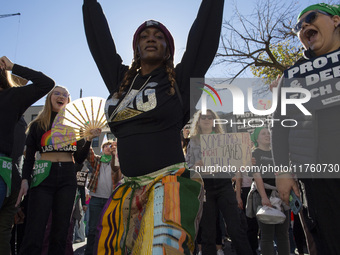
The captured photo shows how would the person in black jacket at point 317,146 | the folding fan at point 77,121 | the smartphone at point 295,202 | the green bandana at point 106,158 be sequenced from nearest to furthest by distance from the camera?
the person in black jacket at point 317,146 → the smartphone at point 295,202 → the folding fan at point 77,121 → the green bandana at point 106,158

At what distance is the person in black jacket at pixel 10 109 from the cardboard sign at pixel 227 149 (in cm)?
267

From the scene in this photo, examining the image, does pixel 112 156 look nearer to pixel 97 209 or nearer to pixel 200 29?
pixel 97 209

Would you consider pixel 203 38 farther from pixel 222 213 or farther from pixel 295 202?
pixel 222 213

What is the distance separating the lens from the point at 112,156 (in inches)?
245

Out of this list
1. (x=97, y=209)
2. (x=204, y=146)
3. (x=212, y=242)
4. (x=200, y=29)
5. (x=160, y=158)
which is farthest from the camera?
(x=97, y=209)

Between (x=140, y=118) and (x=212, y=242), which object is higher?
(x=140, y=118)

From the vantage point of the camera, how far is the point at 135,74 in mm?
2391

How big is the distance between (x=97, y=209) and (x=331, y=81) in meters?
4.60

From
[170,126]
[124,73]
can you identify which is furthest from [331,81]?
[124,73]

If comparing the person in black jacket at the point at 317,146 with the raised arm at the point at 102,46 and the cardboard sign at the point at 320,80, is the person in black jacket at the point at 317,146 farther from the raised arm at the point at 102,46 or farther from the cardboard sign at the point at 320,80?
the raised arm at the point at 102,46

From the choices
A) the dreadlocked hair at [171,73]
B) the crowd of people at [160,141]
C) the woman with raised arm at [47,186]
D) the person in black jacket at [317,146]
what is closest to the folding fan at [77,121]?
the woman with raised arm at [47,186]

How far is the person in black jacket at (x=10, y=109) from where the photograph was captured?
2.90 m

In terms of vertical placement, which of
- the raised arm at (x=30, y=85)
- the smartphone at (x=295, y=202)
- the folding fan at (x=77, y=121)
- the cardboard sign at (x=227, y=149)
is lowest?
the smartphone at (x=295, y=202)

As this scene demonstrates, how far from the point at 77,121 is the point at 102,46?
1.58 m
